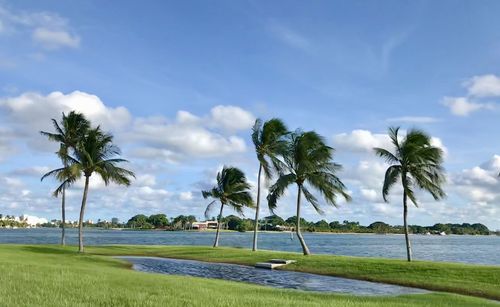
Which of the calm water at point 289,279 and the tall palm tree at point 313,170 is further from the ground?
the tall palm tree at point 313,170

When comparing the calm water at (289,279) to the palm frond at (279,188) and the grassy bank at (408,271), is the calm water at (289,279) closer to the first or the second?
the grassy bank at (408,271)

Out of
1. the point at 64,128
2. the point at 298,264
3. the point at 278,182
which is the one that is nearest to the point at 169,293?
the point at 298,264

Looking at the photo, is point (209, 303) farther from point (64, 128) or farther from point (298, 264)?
point (64, 128)

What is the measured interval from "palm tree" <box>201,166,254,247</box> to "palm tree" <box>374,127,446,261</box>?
26.0 metres

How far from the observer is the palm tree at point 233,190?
6228 cm

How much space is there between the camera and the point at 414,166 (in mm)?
37750

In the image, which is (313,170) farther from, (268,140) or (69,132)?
(69,132)

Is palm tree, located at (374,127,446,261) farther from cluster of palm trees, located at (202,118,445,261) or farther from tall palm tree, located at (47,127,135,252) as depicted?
tall palm tree, located at (47,127,135,252)

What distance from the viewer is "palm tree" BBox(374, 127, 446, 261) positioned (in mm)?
37125

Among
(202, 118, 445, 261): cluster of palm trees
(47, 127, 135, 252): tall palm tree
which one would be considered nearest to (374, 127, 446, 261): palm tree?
(202, 118, 445, 261): cluster of palm trees

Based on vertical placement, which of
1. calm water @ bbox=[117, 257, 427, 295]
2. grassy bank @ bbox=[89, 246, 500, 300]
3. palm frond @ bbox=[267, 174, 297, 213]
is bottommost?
calm water @ bbox=[117, 257, 427, 295]

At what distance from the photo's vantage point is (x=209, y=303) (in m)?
13.5

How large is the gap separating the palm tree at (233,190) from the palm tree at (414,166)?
26042 millimetres

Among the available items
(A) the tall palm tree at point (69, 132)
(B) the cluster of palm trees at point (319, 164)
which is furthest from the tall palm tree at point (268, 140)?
(A) the tall palm tree at point (69, 132)
